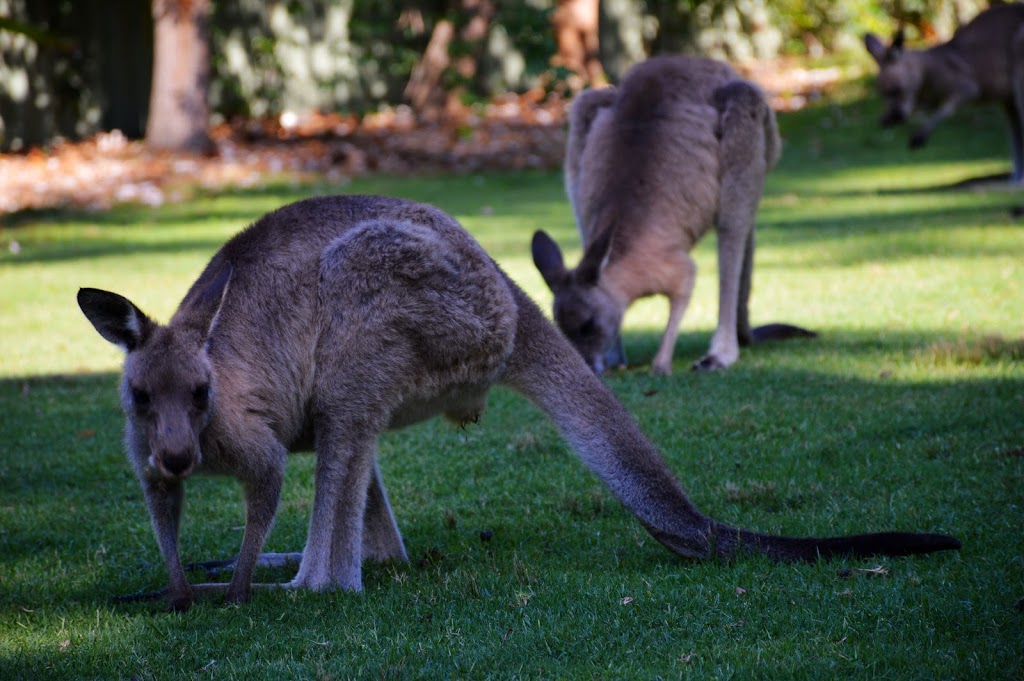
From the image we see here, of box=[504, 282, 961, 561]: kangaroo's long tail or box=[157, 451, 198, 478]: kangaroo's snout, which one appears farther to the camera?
box=[504, 282, 961, 561]: kangaroo's long tail

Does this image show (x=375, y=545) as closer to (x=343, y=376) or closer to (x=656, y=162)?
(x=343, y=376)

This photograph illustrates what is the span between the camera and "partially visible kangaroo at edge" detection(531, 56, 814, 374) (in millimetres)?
6488

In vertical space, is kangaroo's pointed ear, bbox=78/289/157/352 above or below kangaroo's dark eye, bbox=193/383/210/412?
above

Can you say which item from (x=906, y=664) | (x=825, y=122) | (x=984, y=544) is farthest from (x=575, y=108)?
(x=825, y=122)

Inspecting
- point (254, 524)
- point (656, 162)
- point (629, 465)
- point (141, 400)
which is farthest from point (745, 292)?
point (141, 400)

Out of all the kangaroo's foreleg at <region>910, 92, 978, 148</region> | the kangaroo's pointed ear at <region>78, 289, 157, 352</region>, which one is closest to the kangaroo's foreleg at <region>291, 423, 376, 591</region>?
the kangaroo's pointed ear at <region>78, 289, 157, 352</region>

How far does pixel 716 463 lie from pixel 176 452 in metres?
2.53

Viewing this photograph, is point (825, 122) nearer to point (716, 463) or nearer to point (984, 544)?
point (716, 463)

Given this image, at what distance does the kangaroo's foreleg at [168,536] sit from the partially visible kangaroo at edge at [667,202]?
124 inches

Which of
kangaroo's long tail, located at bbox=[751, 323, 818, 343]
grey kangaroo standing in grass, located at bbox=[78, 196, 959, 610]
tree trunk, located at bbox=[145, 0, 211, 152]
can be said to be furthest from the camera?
tree trunk, located at bbox=[145, 0, 211, 152]

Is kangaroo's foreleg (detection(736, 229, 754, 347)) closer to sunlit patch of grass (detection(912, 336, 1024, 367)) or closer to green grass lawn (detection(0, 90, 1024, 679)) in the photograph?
green grass lawn (detection(0, 90, 1024, 679))

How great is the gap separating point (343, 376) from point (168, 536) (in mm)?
713

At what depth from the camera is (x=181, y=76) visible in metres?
15.0

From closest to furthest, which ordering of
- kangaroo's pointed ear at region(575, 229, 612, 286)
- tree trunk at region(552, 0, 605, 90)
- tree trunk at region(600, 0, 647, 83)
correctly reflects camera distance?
1. kangaroo's pointed ear at region(575, 229, 612, 286)
2. tree trunk at region(552, 0, 605, 90)
3. tree trunk at region(600, 0, 647, 83)
